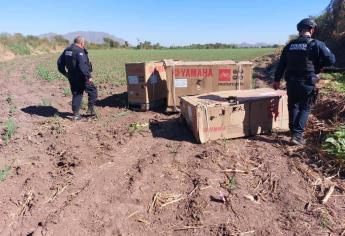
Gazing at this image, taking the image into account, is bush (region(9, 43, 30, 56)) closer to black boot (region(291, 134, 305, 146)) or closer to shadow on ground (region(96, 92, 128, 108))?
shadow on ground (region(96, 92, 128, 108))

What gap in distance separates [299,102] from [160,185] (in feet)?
8.26

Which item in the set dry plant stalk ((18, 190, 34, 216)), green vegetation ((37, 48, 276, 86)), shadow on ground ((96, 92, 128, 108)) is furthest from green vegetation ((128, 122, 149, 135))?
green vegetation ((37, 48, 276, 86))

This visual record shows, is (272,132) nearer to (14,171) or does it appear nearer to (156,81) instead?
(156,81)

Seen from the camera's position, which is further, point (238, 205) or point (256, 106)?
point (256, 106)

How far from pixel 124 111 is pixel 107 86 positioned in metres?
3.95

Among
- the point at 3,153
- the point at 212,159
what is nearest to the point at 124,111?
the point at 3,153

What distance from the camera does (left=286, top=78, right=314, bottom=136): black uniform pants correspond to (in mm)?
5805

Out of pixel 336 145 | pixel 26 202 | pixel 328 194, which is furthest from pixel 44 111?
pixel 328 194

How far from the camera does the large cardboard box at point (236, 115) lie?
603 cm

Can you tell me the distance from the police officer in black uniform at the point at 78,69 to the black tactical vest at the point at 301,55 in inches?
158

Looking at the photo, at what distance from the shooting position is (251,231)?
3.88m

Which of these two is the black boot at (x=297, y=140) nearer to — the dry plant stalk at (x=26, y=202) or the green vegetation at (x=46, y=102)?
the dry plant stalk at (x=26, y=202)

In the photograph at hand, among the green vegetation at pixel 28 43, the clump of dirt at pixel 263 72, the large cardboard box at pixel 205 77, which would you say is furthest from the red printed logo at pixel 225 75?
the green vegetation at pixel 28 43

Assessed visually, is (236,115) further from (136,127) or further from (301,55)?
(136,127)
